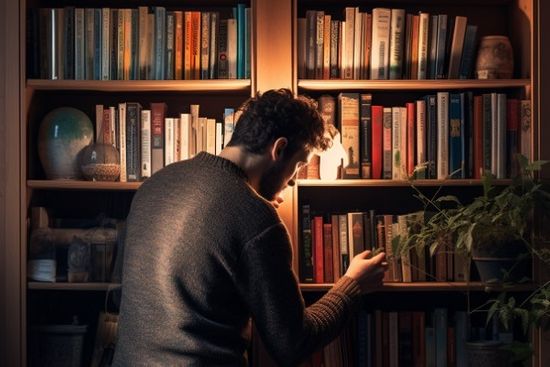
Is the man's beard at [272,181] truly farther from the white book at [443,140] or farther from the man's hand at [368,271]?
the white book at [443,140]

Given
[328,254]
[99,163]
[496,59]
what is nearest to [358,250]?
[328,254]

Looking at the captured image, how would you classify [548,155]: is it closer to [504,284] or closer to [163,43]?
[504,284]

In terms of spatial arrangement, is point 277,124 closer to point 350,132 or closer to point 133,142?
point 350,132

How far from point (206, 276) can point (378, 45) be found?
1.22 metres

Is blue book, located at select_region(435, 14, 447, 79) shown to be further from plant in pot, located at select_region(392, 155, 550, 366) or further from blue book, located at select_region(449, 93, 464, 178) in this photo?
plant in pot, located at select_region(392, 155, 550, 366)

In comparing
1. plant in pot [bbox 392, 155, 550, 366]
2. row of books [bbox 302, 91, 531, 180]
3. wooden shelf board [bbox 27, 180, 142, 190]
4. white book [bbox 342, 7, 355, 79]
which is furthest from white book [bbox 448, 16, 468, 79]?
wooden shelf board [bbox 27, 180, 142, 190]

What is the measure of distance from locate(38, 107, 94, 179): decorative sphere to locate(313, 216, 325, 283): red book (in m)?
0.80

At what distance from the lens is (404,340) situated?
3.03 meters

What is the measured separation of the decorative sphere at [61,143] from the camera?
2.95 meters

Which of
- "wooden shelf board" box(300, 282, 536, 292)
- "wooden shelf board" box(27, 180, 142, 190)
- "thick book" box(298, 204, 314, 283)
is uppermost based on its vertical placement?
"wooden shelf board" box(27, 180, 142, 190)

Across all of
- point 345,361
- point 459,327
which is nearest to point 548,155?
point 459,327

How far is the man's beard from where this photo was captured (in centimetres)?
231

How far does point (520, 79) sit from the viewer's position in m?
2.94

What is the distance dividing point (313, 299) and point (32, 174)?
107cm
